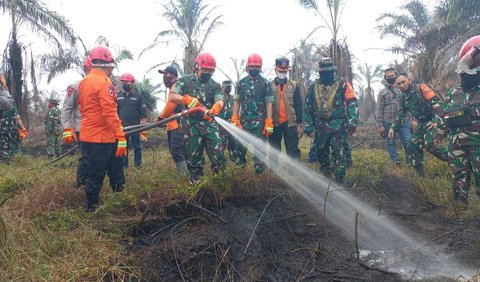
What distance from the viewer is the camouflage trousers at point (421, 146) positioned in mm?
5613

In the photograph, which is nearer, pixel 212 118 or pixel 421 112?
pixel 212 118

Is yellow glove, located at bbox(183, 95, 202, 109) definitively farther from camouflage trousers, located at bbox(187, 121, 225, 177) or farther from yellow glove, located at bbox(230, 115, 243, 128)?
yellow glove, located at bbox(230, 115, 243, 128)

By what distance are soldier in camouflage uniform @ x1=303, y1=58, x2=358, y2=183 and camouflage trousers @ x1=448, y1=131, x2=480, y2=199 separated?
1.30 m

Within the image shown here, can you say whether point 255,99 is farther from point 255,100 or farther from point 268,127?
point 268,127

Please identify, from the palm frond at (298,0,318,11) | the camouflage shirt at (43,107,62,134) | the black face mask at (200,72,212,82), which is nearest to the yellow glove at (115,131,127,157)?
the black face mask at (200,72,212,82)

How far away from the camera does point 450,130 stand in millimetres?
4641

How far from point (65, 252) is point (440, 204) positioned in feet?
14.4

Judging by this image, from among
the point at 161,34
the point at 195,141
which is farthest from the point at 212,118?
the point at 161,34

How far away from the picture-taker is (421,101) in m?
5.87

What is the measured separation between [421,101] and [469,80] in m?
1.52

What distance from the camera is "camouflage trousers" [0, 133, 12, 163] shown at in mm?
8109

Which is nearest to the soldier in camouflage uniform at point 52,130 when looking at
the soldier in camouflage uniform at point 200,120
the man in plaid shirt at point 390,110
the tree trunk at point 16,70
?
the tree trunk at point 16,70

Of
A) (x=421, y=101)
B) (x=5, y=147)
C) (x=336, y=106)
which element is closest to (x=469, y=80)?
(x=421, y=101)

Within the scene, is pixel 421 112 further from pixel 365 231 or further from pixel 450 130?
pixel 365 231
